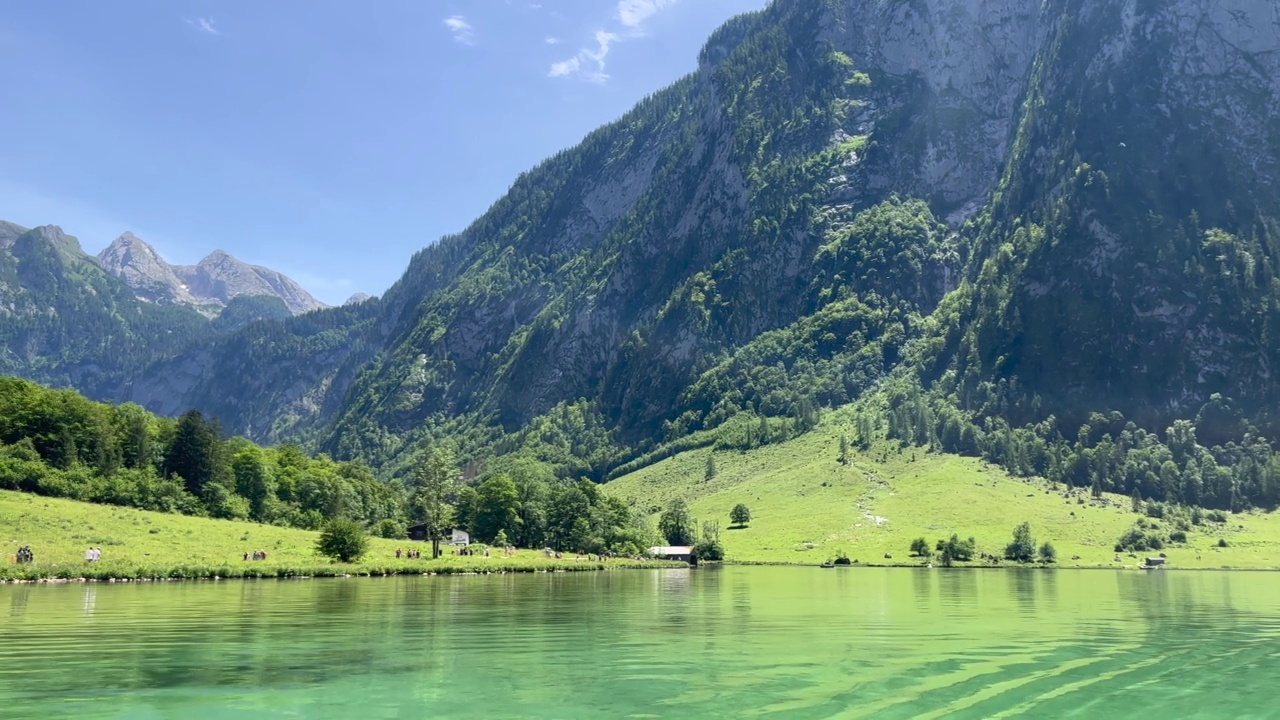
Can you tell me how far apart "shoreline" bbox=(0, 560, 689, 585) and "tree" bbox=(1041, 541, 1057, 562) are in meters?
108

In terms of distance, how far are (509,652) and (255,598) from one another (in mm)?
34340

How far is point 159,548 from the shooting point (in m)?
90.4

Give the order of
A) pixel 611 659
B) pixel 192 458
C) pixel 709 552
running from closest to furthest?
pixel 611 659
pixel 192 458
pixel 709 552

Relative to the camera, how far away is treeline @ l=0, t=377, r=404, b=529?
382 ft

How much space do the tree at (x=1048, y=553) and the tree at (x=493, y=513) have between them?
109326 mm

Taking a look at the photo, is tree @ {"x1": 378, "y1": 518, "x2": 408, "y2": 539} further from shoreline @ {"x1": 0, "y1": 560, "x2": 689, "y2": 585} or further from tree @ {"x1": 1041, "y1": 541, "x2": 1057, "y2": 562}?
tree @ {"x1": 1041, "y1": 541, "x2": 1057, "y2": 562}

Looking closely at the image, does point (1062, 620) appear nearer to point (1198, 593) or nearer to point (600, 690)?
point (600, 690)

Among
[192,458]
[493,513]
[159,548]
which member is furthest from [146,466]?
[493,513]

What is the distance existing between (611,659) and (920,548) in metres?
167

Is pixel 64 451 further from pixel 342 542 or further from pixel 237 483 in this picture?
pixel 342 542

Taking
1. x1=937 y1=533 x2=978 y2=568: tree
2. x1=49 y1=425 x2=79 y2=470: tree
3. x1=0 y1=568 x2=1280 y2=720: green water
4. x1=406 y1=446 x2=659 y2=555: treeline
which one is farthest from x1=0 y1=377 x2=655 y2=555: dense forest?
x1=0 y1=568 x2=1280 y2=720: green water

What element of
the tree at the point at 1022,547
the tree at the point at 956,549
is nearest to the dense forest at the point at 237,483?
the tree at the point at 956,549

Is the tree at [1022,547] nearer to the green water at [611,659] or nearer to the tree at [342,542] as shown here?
the green water at [611,659]

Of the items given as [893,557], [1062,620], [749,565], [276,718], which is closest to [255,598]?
[276,718]
